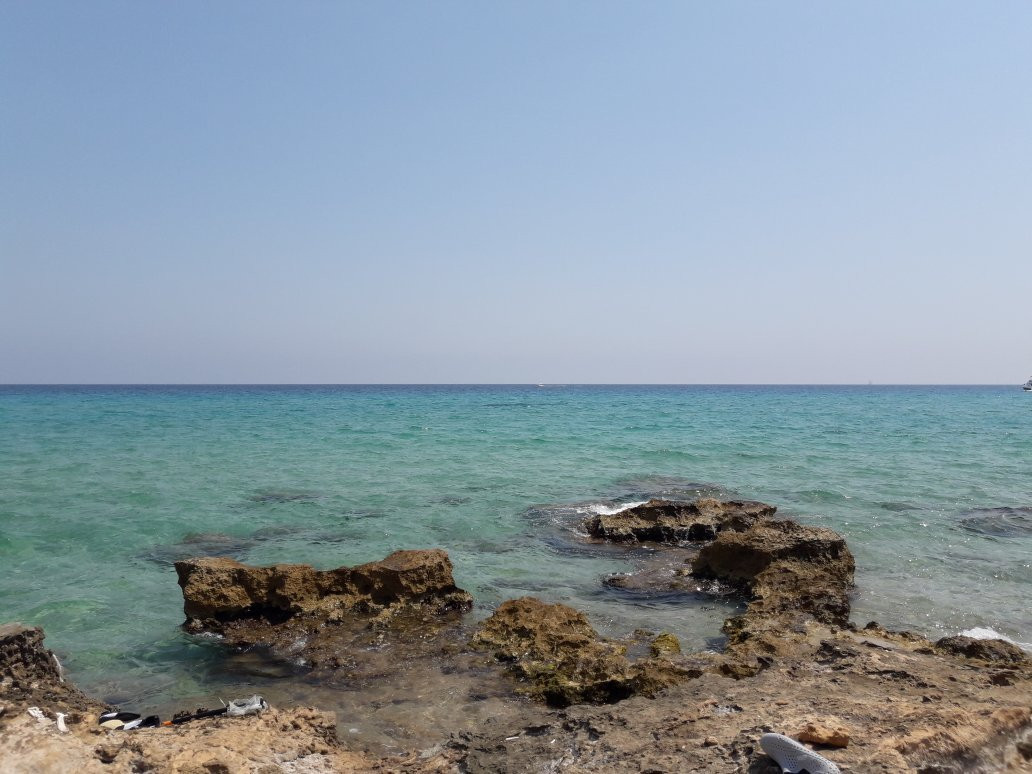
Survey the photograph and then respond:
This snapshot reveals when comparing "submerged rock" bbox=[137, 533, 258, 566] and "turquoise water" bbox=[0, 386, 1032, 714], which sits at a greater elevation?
"turquoise water" bbox=[0, 386, 1032, 714]

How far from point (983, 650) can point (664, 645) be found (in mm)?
2590

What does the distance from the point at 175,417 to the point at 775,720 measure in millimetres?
41357

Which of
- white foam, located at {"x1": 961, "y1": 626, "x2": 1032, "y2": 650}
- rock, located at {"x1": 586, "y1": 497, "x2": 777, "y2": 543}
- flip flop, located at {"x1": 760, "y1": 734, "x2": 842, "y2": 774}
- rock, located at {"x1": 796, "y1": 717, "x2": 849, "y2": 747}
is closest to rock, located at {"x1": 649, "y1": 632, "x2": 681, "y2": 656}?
rock, located at {"x1": 796, "y1": 717, "x2": 849, "y2": 747}

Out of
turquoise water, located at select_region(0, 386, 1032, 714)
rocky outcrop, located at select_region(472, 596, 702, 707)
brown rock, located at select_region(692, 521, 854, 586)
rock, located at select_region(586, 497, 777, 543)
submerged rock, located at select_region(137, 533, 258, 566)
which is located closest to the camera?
rocky outcrop, located at select_region(472, 596, 702, 707)

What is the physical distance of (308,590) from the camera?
7.49m

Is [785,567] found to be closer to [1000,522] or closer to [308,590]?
[308,590]

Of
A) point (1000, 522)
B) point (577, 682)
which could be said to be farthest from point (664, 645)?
point (1000, 522)

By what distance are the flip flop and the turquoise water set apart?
367 cm

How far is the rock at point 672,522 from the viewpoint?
11.2m

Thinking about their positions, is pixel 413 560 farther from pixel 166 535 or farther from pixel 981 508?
pixel 981 508

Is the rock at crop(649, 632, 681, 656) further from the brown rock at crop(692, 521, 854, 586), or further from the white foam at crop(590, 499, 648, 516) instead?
the white foam at crop(590, 499, 648, 516)

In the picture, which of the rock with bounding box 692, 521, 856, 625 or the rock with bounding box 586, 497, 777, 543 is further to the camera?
the rock with bounding box 586, 497, 777, 543

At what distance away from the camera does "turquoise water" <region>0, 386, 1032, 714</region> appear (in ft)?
24.9

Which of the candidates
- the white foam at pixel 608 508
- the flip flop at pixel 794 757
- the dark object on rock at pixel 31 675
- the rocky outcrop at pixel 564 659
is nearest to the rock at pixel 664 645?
the rocky outcrop at pixel 564 659
